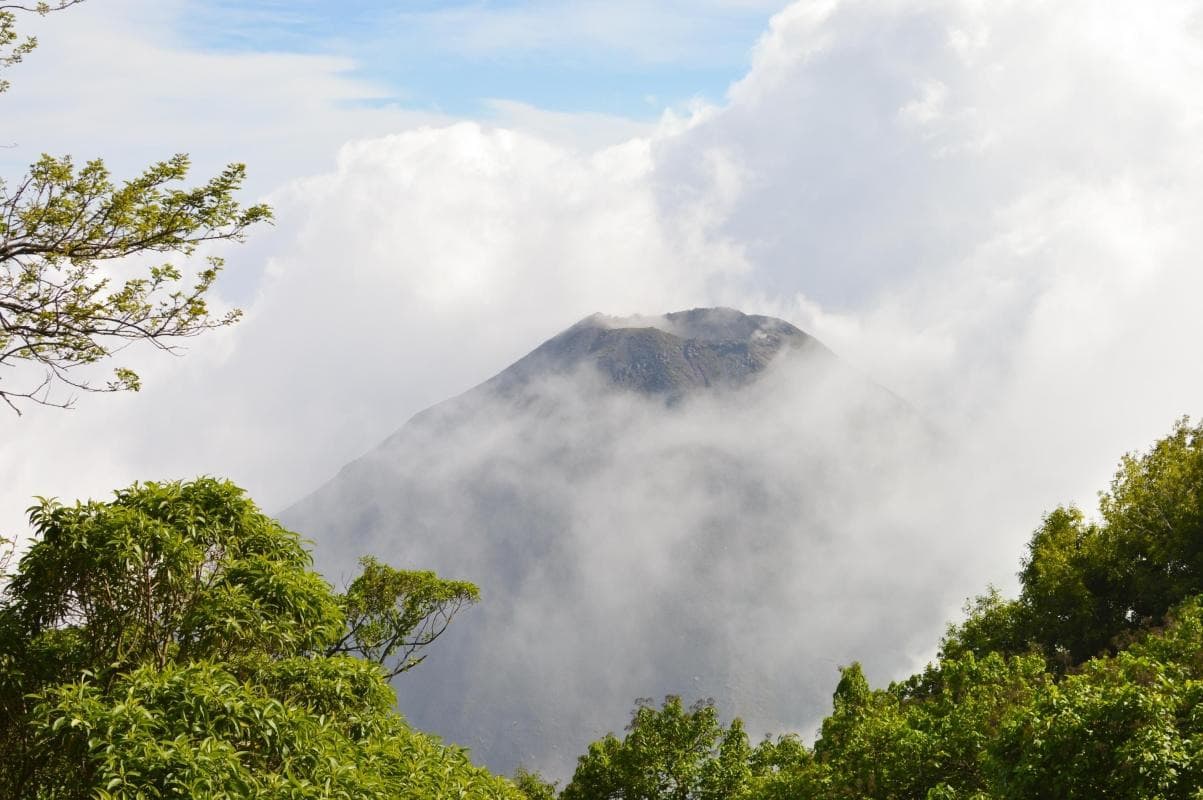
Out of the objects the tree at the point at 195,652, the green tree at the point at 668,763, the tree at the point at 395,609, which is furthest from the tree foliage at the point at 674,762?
the tree at the point at 195,652

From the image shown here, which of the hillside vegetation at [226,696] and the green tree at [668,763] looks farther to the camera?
the green tree at [668,763]

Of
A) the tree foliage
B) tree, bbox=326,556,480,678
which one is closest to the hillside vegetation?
the tree foliage

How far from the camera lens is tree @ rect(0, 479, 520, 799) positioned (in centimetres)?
994

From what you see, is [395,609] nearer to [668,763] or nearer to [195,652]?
[668,763]

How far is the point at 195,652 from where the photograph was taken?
1161cm

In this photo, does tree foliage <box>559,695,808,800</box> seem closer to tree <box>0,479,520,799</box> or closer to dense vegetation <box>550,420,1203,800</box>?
dense vegetation <box>550,420,1203,800</box>

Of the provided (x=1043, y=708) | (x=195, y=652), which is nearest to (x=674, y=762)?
(x=1043, y=708)

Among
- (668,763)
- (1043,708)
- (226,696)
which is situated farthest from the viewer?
(668,763)

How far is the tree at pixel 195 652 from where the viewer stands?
994 centimetres

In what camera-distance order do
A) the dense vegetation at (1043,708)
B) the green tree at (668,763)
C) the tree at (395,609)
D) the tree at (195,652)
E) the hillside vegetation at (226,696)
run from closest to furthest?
1. the hillside vegetation at (226,696)
2. the tree at (195,652)
3. the dense vegetation at (1043,708)
4. the tree at (395,609)
5. the green tree at (668,763)

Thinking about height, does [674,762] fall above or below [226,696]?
above

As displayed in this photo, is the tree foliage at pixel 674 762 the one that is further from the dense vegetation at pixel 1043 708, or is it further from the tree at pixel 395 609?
the tree at pixel 395 609

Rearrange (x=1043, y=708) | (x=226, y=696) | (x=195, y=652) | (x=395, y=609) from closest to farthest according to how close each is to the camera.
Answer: (x=226, y=696)
(x=195, y=652)
(x=1043, y=708)
(x=395, y=609)

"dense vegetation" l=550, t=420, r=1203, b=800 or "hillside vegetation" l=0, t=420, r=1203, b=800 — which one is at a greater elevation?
"dense vegetation" l=550, t=420, r=1203, b=800
